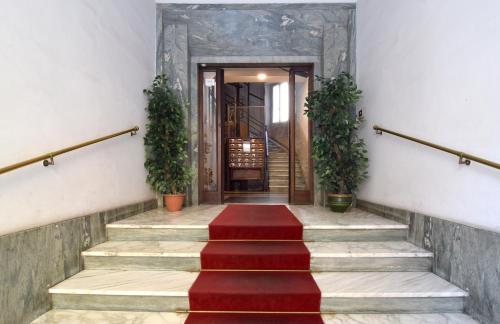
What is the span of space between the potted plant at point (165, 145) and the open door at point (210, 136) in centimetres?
84

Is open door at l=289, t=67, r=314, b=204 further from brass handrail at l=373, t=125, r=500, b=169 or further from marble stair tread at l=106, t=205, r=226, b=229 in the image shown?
brass handrail at l=373, t=125, r=500, b=169

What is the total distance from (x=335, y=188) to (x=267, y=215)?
3.91 ft

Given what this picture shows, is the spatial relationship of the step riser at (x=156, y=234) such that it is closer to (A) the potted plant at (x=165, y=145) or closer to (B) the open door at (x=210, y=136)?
(A) the potted plant at (x=165, y=145)

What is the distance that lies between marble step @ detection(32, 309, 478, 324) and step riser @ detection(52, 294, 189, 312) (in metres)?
0.04

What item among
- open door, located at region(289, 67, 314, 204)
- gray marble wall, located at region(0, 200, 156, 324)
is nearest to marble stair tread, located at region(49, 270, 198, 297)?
gray marble wall, located at region(0, 200, 156, 324)

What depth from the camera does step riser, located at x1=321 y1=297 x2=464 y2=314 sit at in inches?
89.1

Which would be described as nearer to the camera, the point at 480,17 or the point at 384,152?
the point at 480,17

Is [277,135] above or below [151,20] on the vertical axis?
below

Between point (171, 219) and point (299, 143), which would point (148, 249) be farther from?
point (299, 143)

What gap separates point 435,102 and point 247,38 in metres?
3.34

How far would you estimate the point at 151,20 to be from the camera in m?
4.62

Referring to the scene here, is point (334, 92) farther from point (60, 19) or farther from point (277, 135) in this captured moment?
point (277, 135)

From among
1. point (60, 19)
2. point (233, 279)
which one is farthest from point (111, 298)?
Answer: point (60, 19)

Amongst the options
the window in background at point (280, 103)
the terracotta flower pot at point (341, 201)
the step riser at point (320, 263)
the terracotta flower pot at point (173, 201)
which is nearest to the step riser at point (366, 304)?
the step riser at point (320, 263)
